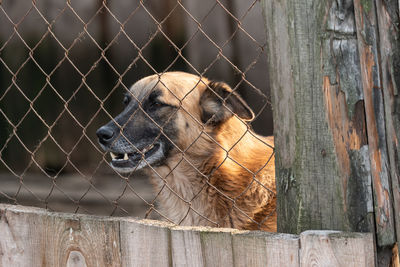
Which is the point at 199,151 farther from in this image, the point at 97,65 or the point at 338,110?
the point at 97,65

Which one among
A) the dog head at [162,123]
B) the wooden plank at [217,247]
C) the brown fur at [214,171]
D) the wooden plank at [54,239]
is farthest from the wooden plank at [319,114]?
the dog head at [162,123]

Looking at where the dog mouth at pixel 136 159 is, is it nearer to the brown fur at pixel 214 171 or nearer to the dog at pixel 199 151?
the dog at pixel 199 151

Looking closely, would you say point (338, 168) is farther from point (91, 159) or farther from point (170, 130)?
point (91, 159)

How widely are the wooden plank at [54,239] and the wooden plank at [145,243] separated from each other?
49 mm

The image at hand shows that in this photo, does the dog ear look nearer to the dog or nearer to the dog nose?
the dog

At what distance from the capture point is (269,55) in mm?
1895

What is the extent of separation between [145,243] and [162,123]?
67.1 inches

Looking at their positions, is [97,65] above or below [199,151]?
above

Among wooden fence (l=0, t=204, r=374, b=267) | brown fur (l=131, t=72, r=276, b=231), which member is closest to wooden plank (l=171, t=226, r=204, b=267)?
wooden fence (l=0, t=204, r=374, b=267)

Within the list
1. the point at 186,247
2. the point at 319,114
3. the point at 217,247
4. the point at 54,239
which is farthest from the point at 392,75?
the point at 54,239

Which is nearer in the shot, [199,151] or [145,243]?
[145,243]

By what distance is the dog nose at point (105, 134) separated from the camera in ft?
12.1

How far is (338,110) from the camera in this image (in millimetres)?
1759

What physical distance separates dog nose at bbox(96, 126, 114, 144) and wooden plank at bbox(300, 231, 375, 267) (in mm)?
2117
